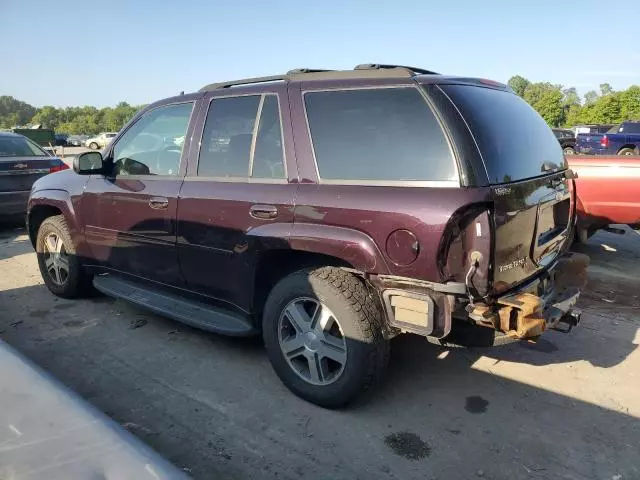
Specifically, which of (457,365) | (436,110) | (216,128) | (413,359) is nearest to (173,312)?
(216,128)

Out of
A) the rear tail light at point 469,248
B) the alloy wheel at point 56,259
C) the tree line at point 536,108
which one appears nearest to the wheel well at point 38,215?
the alloy wheel at point 56,259

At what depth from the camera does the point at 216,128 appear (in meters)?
3.67

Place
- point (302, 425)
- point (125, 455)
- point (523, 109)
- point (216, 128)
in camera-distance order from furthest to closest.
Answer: point (216, 128) → point (523, 109) → point (302, 425) → point (125, 455)

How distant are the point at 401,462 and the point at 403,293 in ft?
2.89

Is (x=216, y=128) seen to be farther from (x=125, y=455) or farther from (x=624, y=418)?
(x=624, y=418)

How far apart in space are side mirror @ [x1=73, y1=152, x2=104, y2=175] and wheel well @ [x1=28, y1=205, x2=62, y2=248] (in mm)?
1035

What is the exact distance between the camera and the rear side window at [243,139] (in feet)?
10.8

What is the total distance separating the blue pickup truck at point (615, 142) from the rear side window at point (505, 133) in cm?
1649

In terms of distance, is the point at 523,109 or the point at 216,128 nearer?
the point at 523,109

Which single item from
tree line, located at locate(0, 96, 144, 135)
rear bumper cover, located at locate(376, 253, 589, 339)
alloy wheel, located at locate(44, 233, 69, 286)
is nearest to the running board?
alloy wheel, located at locate(44, 233, 69, 286)

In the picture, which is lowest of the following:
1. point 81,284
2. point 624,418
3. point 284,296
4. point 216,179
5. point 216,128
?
point 624,418

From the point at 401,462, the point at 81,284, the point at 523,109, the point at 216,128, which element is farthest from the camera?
the point at 81,284

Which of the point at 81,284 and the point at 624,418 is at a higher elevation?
the point at 81,284

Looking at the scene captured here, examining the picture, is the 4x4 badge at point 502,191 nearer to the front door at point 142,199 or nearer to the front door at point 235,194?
the front door at point 235,194
